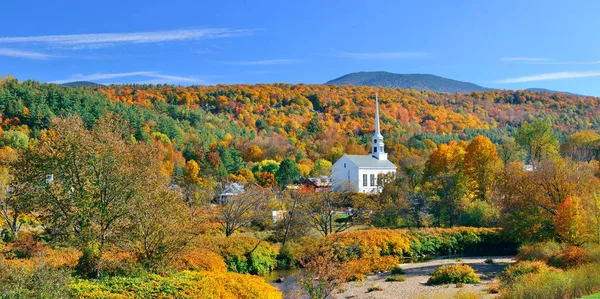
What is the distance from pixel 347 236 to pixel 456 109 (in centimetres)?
12314

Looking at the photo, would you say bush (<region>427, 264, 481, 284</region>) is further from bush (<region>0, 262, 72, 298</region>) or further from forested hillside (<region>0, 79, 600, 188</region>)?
forested hillside (<region>0, 79, 600, 188</region>)

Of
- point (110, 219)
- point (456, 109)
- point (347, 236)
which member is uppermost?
point (456, 109)

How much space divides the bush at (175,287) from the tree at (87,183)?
2.03 meters

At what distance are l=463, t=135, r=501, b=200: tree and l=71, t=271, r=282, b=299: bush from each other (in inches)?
1338

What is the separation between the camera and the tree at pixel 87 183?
2012 centimetres

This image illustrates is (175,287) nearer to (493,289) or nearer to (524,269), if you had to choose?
(493,289)

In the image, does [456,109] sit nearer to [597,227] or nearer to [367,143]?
[367,143]

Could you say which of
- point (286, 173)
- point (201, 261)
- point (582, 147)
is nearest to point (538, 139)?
point (582, 147)

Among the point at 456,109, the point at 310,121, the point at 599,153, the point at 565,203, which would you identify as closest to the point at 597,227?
the point at 565,203

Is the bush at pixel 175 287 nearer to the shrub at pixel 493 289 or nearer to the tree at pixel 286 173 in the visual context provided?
the shrub at pixel 493 289

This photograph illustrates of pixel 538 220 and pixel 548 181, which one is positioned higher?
pixel 548 181

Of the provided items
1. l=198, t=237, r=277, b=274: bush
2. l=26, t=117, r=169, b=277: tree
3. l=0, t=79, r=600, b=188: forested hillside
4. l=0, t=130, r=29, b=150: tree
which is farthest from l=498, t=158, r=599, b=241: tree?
l=0, t=130, r=29, b=150: tree

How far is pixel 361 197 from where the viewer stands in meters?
49.7

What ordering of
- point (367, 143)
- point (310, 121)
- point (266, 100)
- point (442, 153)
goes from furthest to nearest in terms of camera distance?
point (266, 100) → point (310, 121) → point (367, 143) → point (442, 153)
